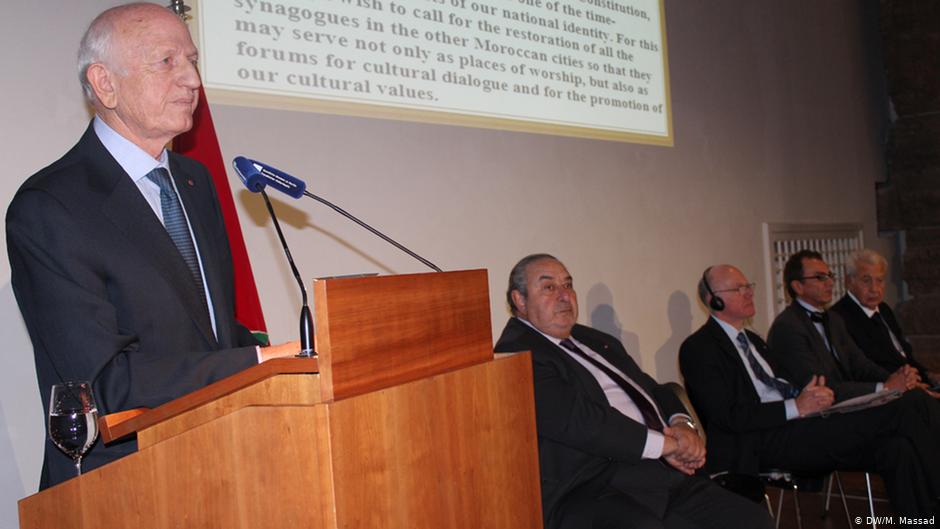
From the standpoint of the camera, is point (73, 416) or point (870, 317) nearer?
point (73, 416)

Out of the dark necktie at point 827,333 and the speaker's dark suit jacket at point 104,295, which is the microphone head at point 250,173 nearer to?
the speaker's dark suit jacket at point 104,295

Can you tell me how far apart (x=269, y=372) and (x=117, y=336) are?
442mm

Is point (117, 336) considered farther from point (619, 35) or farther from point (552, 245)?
point (619, 35)

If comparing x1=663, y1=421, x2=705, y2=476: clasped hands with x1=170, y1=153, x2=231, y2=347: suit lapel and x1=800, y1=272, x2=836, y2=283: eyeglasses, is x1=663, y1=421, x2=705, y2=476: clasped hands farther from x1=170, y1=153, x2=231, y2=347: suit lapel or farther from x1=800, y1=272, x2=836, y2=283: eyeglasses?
x1=800, y1=272, x2=836, y2=283: eyeglasses

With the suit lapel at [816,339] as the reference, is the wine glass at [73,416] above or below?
above

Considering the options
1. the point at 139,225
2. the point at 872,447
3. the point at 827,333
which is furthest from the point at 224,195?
the point at 827,333

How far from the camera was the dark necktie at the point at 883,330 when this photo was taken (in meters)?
5.22

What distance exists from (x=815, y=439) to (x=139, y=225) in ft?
9.95

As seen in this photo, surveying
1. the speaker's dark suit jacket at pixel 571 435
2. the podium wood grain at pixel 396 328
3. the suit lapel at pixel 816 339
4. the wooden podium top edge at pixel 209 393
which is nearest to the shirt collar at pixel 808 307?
the suit lapel at pixel 816 339

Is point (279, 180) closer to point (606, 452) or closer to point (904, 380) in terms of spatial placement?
point (606, 452)

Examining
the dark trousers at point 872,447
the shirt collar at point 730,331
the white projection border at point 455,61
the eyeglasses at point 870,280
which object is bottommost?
the dark trousers at point 872,447

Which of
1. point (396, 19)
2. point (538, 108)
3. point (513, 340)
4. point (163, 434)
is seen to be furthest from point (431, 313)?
point (538, 108)

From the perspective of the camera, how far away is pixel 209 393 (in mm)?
1462

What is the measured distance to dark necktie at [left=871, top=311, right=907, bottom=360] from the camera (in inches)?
205
